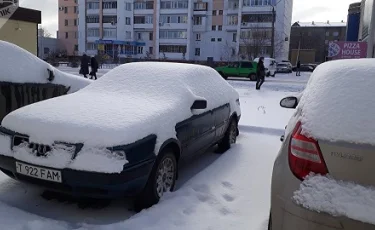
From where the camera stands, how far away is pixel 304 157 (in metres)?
2.29

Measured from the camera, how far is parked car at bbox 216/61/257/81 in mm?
27469

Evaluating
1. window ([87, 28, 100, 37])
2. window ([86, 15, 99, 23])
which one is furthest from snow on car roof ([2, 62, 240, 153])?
window ([86, 15, 99, 23])

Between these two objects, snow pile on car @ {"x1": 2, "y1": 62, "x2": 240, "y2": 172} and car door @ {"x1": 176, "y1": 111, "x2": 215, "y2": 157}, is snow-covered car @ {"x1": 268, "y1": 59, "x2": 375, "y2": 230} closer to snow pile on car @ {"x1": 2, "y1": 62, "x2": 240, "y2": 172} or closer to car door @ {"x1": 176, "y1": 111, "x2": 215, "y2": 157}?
snow pile on car @ {"x1": 2, "y1": 62, "x2": 240, "y2": 172}

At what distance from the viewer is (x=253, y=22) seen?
5647 cm

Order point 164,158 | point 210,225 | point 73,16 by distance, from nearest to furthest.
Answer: point 210,225 < point 164,158 < point 73,16

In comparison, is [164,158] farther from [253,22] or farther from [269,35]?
[253,22]

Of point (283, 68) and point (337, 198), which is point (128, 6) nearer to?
point (283, 68)

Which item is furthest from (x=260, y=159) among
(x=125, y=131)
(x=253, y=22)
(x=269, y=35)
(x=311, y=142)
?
(x=253, y=22)

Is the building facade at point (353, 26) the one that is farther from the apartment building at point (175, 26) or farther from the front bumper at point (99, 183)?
the front bumper at point (99, 183)

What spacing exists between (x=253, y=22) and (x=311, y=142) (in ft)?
187

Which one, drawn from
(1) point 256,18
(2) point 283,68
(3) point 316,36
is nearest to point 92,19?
(1) point 256,18

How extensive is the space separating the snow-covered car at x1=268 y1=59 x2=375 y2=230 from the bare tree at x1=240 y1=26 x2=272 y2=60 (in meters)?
47.3

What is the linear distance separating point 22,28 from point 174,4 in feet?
161

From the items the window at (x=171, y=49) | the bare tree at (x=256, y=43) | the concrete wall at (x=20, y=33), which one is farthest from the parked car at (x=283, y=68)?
the concrete wall at (x=20, y=33)
